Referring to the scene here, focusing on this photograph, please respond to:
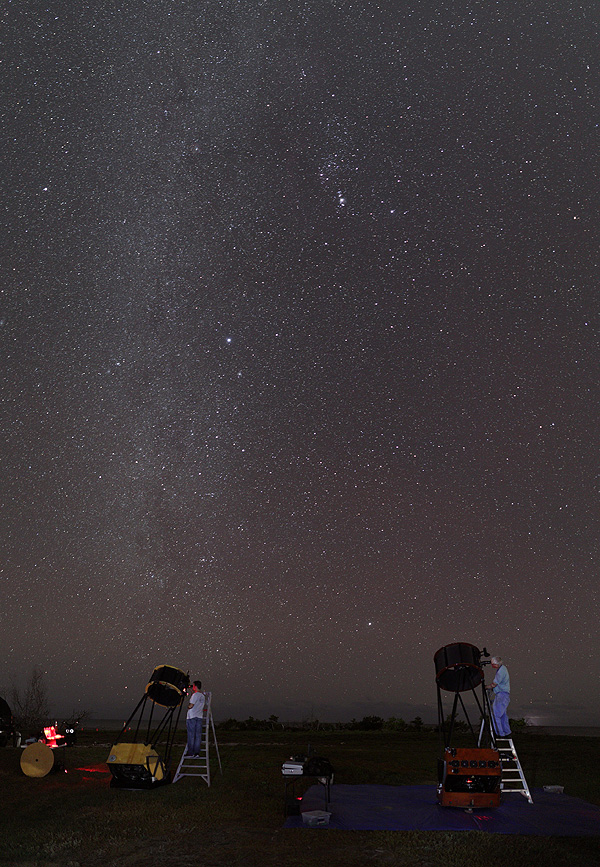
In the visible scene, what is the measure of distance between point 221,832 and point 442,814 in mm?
3874

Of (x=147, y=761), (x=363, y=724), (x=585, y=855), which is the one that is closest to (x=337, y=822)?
(x=585, y=855)

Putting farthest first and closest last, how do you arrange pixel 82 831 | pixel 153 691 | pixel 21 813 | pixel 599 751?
pixel 599 751
pixel 153 691
pixel 21 813
pixel 82 831

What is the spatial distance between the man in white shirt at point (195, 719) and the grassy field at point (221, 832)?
71 cm

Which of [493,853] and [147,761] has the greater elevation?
[147,761]

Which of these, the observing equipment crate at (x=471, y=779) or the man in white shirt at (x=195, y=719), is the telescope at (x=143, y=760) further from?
the observing equipment crate at (x=471, y=779)

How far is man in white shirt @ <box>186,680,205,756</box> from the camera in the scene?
15859mm

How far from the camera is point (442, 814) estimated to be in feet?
38.2

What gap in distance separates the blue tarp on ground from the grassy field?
0.47 meters

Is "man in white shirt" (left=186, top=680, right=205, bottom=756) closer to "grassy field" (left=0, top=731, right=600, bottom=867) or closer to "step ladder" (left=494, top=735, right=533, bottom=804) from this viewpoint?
"grassy field" (left=0, top=731, right=600, bottom=867)

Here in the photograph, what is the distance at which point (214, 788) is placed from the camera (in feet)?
47.1

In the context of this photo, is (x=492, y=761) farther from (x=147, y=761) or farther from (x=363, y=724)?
(x=363, y=724)

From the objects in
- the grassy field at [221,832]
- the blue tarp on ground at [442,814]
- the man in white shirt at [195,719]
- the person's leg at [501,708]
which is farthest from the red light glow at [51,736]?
the person's leg at [501,708]

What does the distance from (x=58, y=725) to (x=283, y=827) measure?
11906mm

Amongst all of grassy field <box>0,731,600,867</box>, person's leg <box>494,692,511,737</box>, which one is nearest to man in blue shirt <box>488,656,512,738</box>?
person's leg <box>494,692,511,737</box>
